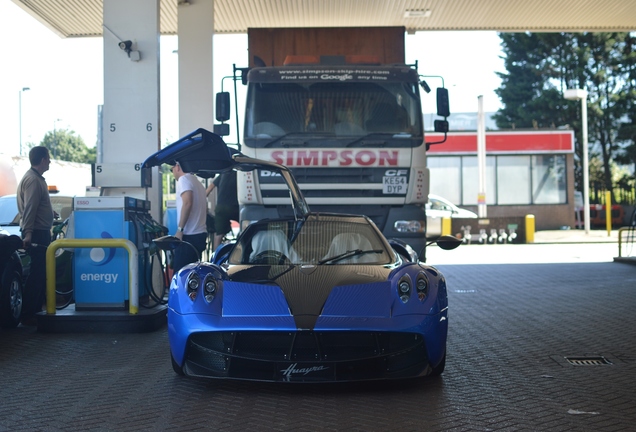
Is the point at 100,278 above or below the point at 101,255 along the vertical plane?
below

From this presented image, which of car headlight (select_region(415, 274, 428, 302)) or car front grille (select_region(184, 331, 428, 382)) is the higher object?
car headlight (select_region(415, 274, 428, 302))

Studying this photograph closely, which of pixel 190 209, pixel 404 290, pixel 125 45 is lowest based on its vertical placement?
pixel 404 290

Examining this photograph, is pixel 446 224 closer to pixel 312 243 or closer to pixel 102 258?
pixel 102 258

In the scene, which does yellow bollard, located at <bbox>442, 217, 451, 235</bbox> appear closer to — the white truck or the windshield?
the white truck

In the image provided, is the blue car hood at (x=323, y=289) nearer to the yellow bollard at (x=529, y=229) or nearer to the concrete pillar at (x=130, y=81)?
the concrete pillar at (x=130, y=81)

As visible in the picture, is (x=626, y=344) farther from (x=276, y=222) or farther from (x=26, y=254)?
(x=26, y=254)

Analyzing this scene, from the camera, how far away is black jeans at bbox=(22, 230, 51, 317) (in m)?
9.66

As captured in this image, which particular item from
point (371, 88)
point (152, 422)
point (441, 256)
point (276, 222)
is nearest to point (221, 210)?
point (371, 88)

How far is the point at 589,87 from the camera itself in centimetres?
5147

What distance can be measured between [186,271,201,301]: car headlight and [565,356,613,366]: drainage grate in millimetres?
3228

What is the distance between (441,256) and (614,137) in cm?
3255

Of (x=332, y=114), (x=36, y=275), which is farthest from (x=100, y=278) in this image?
(x=332, y=114)

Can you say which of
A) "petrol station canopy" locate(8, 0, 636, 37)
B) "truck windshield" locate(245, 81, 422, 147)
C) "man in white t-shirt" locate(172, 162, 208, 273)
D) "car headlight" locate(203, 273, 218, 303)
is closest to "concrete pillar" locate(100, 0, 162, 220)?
"truck windshield" locate(245, 81, 422, 147)

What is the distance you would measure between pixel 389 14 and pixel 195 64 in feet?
16.5
